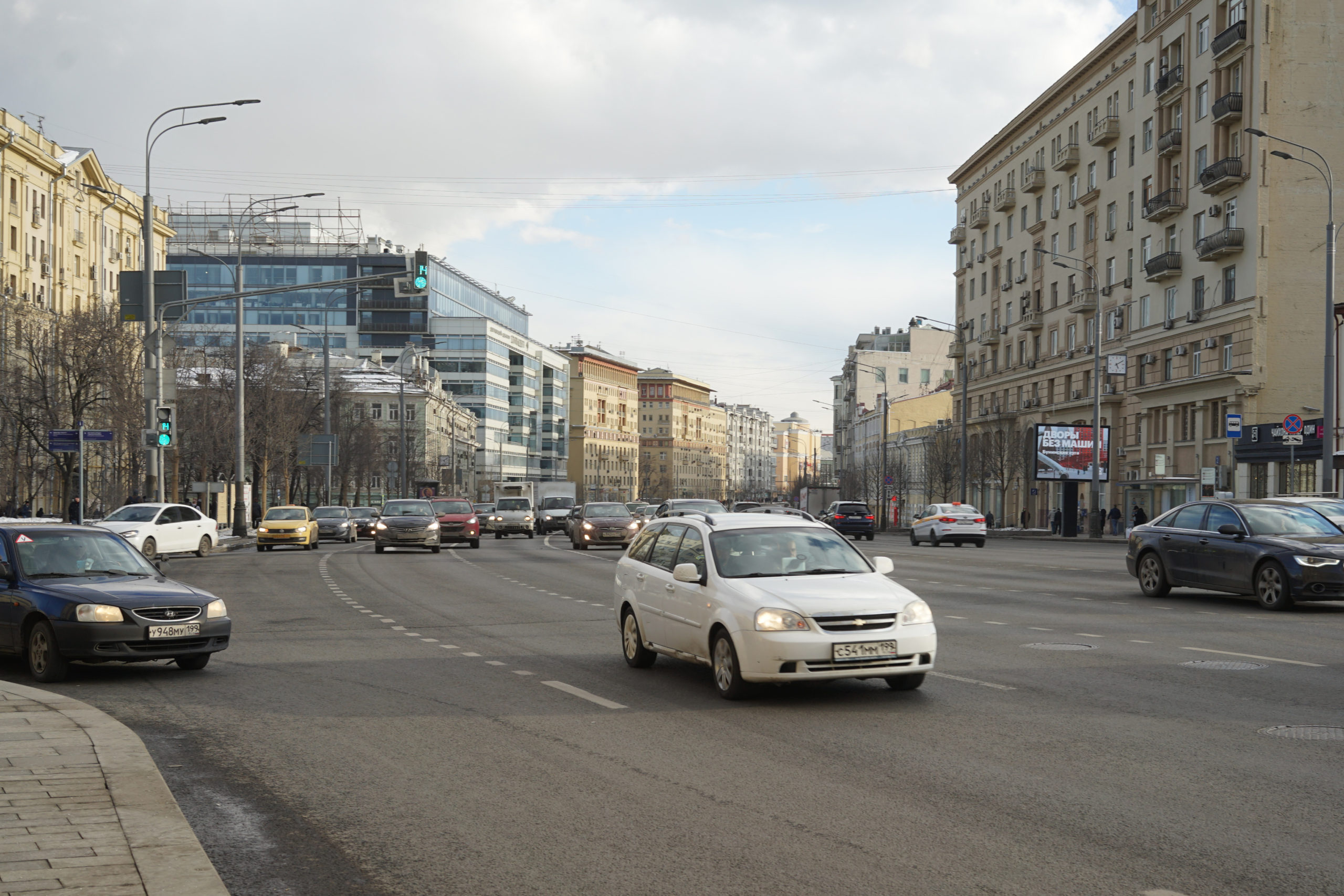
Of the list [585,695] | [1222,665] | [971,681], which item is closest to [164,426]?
[585,695]

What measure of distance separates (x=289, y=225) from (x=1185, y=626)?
425 ft

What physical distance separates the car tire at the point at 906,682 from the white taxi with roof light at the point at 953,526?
4026cm

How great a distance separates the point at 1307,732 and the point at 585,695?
5243 mm

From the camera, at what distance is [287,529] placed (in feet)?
144

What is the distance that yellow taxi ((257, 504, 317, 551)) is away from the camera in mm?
43781

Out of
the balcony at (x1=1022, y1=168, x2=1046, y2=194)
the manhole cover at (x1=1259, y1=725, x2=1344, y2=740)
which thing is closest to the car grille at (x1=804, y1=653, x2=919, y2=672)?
the manhole cover at (x1=1259, y1=725, x2=1344, y2=740)

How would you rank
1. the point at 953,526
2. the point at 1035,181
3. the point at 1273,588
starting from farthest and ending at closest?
the point at 1035,181 → the point at 953,526 → the point at 1273,588

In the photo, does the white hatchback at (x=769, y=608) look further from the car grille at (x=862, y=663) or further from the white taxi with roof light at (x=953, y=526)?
the white taxi with roof light at (x=953, y=526)

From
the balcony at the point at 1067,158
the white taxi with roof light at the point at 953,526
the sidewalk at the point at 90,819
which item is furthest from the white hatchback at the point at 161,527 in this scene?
the balcony at the point at 1067,158

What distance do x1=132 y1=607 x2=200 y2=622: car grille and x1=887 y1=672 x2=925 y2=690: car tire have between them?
20.2 feet

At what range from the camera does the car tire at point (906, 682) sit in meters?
10.9

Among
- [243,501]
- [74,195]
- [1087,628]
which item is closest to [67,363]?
[243,501]

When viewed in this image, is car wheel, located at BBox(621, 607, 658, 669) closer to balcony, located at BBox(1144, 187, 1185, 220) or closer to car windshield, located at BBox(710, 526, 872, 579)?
car windshield, located at BBox(710, 526, 872, 579)

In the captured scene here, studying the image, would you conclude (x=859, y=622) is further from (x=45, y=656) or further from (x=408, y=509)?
(x=408, y=509)
